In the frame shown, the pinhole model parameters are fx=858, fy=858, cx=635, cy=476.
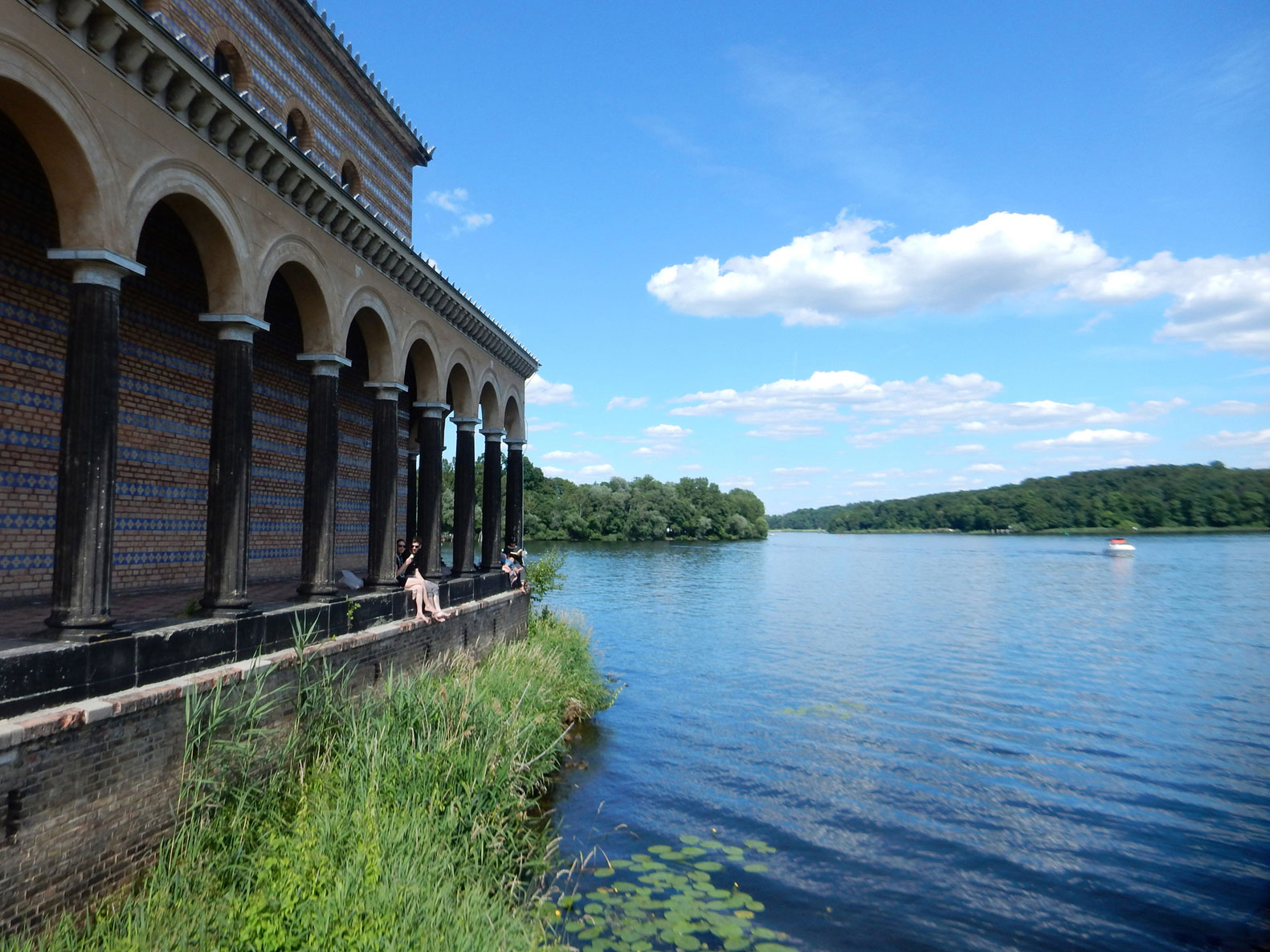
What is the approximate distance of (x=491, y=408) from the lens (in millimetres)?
20203

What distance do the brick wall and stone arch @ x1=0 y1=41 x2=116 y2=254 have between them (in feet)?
18.7

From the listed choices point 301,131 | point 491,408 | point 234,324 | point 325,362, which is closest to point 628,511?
point 491,408

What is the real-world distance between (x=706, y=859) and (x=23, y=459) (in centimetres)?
869

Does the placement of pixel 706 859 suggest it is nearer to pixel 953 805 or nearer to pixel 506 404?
pixel 953 805

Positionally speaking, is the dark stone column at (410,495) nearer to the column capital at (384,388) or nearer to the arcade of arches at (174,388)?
the arcade of arches at (174,388)

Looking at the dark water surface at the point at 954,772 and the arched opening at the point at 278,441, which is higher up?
the arched opening at the point at 278,441

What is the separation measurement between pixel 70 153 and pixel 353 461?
11.9 meters

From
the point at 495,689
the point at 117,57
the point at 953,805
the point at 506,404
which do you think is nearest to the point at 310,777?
the point at 495,689

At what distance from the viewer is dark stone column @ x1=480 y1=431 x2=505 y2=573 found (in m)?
19.7

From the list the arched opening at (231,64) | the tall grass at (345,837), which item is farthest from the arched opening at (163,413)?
the arched opening at (231,64)

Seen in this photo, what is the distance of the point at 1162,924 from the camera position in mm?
9125

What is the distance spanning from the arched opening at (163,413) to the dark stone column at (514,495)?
9964 mm

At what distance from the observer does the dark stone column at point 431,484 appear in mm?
15727

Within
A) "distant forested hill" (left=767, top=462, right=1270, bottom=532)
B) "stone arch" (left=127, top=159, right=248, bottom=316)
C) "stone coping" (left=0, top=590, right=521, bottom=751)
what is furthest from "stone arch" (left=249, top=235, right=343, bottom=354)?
"distant forested hill" (left=767, top=462, right=1270, bottom=532)
